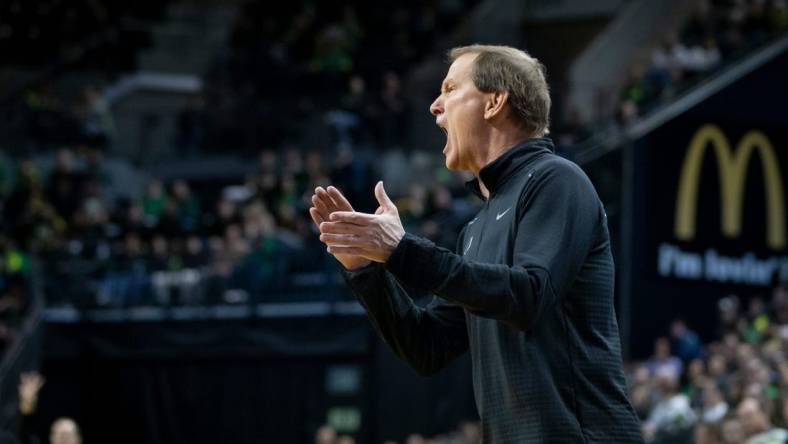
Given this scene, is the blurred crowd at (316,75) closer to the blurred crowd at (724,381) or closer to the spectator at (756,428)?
the blurred crowd at (724,381)

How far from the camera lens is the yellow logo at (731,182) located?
18156 millimetres

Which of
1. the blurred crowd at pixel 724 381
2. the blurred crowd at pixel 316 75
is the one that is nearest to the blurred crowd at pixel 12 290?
the blurred crowd at pixel 316 75

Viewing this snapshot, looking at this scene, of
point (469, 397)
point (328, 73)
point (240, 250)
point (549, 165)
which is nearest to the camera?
point (549, 165)

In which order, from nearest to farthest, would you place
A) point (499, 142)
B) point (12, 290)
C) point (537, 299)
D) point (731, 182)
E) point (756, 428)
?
1. point (537, 299)
2. point (499, 142)
3. point (756, 428)
4. point (12, 290)
5. point (731, 182)

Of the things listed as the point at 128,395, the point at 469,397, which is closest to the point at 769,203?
the point at 469,397

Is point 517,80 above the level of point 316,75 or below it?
below

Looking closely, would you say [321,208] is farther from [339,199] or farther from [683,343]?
[683,343]

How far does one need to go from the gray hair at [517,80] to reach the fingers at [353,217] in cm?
53

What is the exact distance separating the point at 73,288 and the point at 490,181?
1534 cm

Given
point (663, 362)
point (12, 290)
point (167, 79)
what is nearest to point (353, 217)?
point (663, 362)

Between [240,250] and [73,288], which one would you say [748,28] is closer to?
[240,250]

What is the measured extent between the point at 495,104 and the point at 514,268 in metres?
0.50

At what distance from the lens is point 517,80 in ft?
11.4

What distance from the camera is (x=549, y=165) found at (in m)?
3.46
